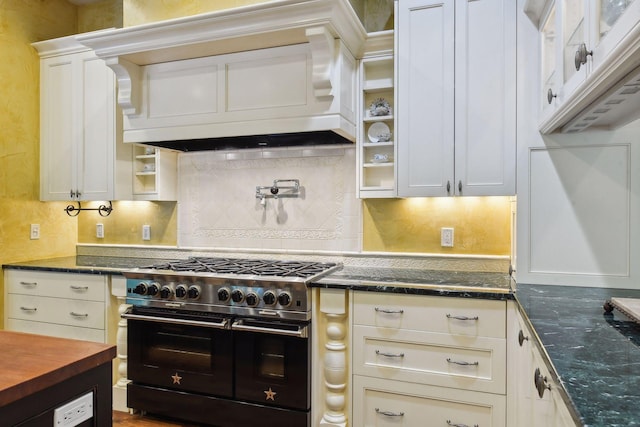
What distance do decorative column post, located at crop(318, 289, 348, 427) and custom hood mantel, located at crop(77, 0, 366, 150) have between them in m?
0.98

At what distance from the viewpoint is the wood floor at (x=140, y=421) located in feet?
8.63

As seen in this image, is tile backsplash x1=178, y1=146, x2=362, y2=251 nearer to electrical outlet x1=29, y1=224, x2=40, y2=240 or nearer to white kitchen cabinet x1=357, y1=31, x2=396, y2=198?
white kitchen cabinet x1=357, y1=31, x2=396, y2=198

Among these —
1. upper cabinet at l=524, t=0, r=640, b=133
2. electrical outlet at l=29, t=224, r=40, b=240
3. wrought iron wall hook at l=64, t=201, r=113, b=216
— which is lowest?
electrical outlet at l=29, t=224, r=40, b=240

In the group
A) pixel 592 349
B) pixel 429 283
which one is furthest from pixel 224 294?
pixel 592 349

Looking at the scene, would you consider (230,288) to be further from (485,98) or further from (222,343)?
(485,98)

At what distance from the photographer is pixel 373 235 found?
9.59 ft

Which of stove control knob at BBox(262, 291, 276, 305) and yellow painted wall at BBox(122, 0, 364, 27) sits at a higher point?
yellow painted wall at BBox(122, 0, 364, 27)

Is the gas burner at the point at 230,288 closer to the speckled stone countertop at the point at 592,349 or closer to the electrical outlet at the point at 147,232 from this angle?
the electrical outlet at the point at 147,232

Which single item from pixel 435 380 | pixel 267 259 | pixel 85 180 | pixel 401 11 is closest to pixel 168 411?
pixel 267 259

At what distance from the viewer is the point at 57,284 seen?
9.87 ft

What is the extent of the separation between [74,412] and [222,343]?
133cm

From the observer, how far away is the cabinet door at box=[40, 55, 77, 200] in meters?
3.35

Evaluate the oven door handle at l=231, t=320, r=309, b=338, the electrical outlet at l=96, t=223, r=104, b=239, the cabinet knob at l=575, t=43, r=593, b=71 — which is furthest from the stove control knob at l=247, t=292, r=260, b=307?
the electrical outlet at l=96, t=223, r=104, b=239

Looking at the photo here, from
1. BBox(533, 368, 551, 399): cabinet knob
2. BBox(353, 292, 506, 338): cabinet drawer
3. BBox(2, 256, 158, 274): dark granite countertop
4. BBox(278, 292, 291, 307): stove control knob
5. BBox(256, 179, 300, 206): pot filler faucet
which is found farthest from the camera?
BBox(256, 179, 300, 206): pot filler faucet
